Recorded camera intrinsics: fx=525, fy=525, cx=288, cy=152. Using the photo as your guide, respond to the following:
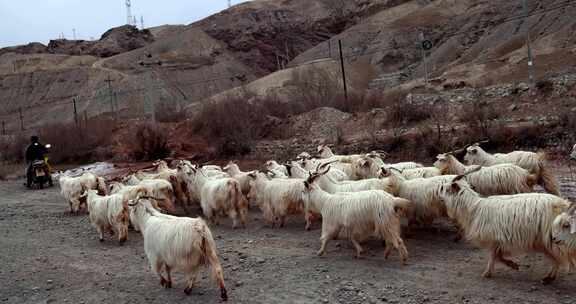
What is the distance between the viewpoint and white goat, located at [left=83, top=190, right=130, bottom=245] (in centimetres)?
980

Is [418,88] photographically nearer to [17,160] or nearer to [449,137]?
[449,137]

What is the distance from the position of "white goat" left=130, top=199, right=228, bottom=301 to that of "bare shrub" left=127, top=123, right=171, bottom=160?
15.8 metres

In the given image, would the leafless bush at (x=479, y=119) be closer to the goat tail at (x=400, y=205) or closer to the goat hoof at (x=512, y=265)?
the goat tail at (x=400, y=205)

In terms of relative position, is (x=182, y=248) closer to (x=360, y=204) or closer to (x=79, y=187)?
(x=360, y=204)

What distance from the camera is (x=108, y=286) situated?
24.8ft

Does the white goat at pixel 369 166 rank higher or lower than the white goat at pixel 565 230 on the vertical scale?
higher

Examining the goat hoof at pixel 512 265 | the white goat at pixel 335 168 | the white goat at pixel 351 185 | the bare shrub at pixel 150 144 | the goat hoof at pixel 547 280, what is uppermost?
the bare shrub at pixel 150 144

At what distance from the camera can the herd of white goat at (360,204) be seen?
6.25m

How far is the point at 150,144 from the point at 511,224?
18.5 m

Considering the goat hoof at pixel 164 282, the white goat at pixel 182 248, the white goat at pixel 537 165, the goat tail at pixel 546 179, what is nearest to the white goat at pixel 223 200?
the white goat at pixel 182 248

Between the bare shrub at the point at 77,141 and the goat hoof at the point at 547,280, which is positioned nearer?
the goat hoof at the point at 547,280

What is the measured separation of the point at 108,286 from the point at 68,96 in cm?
5500

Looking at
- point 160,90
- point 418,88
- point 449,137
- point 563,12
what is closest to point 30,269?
point 449,137

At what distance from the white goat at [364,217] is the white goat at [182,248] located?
2079 mm
